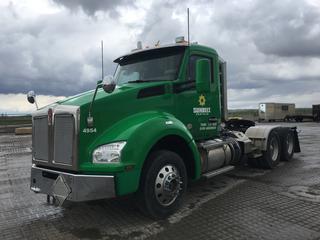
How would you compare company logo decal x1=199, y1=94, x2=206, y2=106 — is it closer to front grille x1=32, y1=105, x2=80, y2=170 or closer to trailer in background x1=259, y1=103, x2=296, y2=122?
front grille x1=32, y1=105, x2=80, y2=170

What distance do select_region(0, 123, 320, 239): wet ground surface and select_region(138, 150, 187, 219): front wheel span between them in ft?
0.61

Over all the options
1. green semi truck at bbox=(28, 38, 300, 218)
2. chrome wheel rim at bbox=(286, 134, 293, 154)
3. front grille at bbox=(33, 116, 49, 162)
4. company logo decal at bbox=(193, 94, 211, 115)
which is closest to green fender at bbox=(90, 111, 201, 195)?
green semi truck at bbox=(28, 38, 300, 218)

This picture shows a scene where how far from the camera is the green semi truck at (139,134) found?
195 inches

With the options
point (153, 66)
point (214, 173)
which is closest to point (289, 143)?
point (214, 173)

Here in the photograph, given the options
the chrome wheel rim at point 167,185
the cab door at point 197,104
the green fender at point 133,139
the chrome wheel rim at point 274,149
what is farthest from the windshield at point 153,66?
the chrome wheel rim at point 274,149

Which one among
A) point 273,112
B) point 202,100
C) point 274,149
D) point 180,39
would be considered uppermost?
point 180,39

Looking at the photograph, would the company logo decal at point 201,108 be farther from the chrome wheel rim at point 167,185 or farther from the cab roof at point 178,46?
the chrome wheel rim at point 167,185

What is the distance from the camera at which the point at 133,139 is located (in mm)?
5008

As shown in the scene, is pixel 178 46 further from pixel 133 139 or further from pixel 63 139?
pixel 63 139

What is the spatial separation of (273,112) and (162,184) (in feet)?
152

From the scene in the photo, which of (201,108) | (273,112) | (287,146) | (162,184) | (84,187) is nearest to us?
(84,187)

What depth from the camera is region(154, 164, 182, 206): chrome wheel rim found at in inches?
216

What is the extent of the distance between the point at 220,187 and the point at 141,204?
2664 mm

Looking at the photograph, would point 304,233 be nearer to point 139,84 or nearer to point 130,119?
point 130,119
